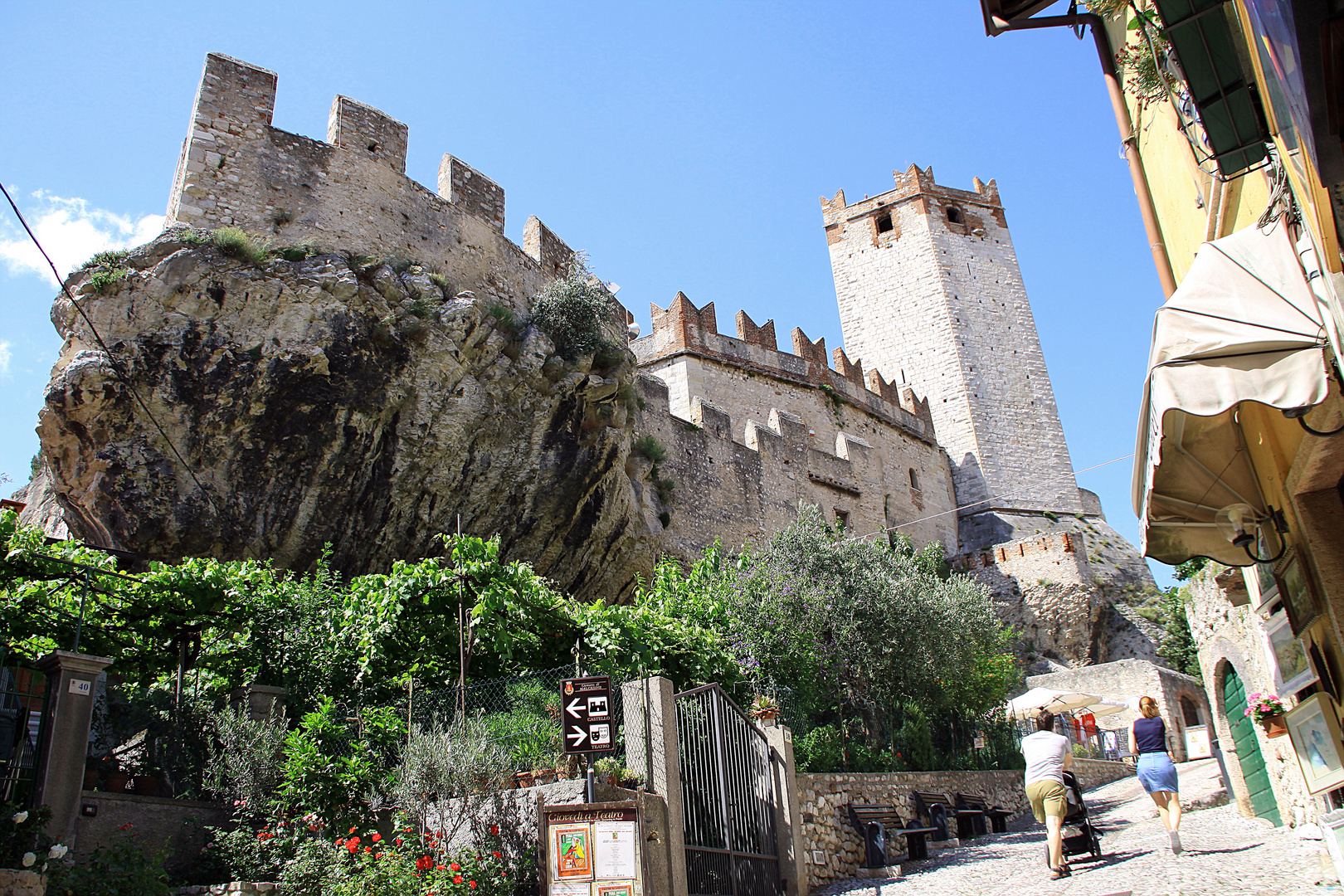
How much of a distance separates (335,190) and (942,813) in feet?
33.9

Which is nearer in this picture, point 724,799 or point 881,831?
point 724,799

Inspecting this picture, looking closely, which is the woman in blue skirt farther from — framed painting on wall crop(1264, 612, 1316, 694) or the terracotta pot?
framed painting on wall crop(1264, 612, 1316, 694)

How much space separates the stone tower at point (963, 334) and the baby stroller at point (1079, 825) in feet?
65.8

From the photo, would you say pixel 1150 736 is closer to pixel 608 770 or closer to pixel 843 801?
pixel 843 801

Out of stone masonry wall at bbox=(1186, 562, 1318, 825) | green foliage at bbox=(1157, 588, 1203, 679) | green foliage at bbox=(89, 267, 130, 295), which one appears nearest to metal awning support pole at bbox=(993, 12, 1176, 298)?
stone masonry wall at bbox=(1186, 562, 1318, 825)

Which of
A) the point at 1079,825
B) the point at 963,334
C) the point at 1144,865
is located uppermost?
the point at 963,334

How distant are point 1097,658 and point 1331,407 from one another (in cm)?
2038

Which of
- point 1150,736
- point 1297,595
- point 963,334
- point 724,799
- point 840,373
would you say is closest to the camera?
point 1297,595

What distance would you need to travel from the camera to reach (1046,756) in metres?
6.59

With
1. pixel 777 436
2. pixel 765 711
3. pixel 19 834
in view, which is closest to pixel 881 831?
pixel 765 711

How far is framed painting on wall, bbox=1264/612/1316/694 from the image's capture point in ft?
17.7

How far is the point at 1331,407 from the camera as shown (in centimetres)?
413

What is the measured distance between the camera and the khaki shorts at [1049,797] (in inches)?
255

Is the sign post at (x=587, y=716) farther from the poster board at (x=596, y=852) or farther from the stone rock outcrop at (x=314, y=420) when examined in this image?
the stone rock outcrop at (x=314, y=420)
